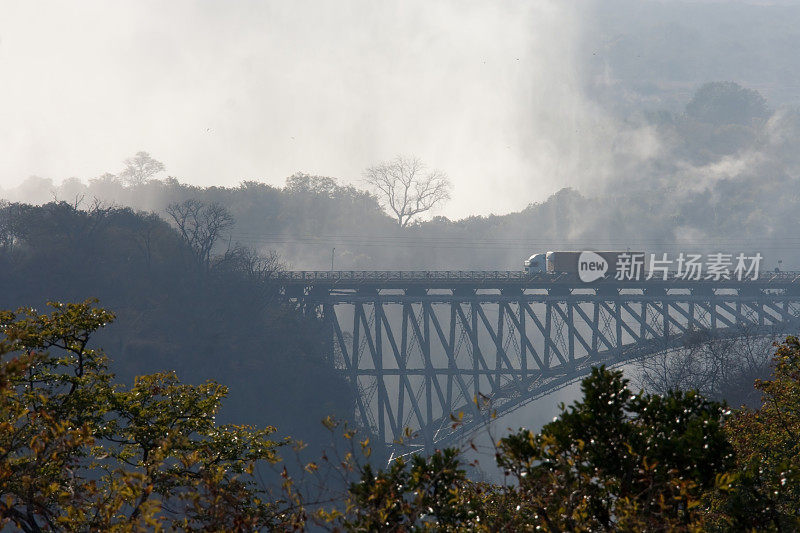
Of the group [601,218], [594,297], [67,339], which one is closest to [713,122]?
[601,218]

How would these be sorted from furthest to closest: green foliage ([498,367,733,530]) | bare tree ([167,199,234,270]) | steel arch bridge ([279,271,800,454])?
bare tree ([167,199,234,270]) < steel arch bridge ([279,271,800,454]) < green foliage ([498,367,733,530])

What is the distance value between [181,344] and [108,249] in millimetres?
12549

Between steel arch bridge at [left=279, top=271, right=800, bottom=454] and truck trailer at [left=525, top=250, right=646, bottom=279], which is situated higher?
truck trailer at [left=525, top=250, right=646, bottom=279]

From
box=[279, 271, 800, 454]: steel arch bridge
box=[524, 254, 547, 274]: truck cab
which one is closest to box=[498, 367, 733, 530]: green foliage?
box=[279, 271, 800, 454]: steel arch bridge

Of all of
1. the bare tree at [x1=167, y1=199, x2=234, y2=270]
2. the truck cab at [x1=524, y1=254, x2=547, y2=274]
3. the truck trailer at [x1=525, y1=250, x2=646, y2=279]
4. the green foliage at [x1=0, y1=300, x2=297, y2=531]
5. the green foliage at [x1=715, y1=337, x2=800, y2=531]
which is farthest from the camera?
the truck cab at [x1=524, y1=254, x2=547, y2=274]

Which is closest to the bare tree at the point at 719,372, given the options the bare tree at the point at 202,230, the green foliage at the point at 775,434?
the green foliage at the point at 775,434

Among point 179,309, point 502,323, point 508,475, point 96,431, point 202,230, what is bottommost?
point 508,475

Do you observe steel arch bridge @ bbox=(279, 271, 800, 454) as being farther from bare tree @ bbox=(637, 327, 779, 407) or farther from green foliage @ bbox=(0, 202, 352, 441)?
green foliage @ bbox=(0, 202, 352, 441)

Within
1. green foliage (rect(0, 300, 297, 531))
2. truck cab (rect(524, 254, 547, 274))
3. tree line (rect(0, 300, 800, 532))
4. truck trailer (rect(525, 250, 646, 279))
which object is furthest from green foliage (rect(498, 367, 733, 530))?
truck cab (rect(524, 254, 547, 274))

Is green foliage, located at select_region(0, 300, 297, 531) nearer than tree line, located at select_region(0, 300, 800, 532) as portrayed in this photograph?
No

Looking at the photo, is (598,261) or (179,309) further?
(179,309)

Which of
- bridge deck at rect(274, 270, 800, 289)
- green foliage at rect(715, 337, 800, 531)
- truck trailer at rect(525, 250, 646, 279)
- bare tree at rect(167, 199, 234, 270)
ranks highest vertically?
bare tree at rect(167, 199, 234, 270)

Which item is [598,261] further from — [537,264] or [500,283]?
[537,264]

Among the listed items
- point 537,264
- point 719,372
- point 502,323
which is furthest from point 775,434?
point 537,264
